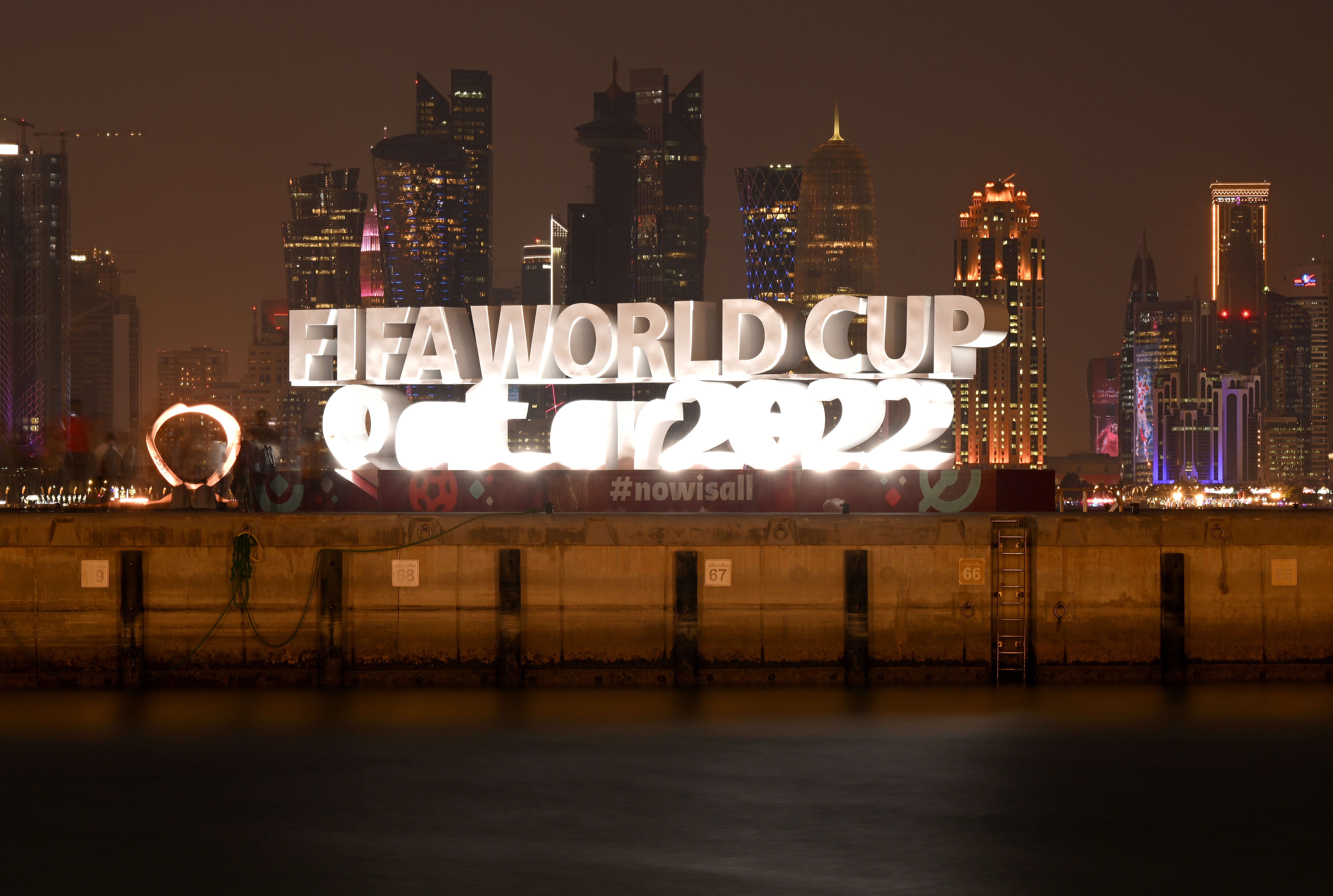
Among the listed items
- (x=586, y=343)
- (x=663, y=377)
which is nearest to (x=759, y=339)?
(x=663, y=377)

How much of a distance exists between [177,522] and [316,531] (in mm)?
2883

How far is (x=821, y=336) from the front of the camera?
40.4 meters

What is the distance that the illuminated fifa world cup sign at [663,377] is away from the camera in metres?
39.8

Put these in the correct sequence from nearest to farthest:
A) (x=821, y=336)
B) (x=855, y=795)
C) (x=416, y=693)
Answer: (x=855, y=795) < (x=416, y=693) < (x=821, y=336)

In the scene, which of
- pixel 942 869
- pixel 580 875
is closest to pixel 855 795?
pixel 942 869

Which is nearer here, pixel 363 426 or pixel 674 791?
pixel 674 791

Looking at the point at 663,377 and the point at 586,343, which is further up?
the point at 586,343

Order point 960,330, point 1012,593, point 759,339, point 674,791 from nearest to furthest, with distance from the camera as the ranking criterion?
point 674,791 → point 1012,593 → point 960,330 → point 759,339

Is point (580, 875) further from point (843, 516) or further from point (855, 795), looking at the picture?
point (843, 516)

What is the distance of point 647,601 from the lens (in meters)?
31.1

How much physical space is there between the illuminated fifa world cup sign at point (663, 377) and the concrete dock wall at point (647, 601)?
27.2 ft

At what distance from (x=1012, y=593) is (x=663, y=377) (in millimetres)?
13182

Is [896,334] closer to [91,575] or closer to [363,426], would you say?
[363,426]

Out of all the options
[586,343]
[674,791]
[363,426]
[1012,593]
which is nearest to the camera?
[674,791]
